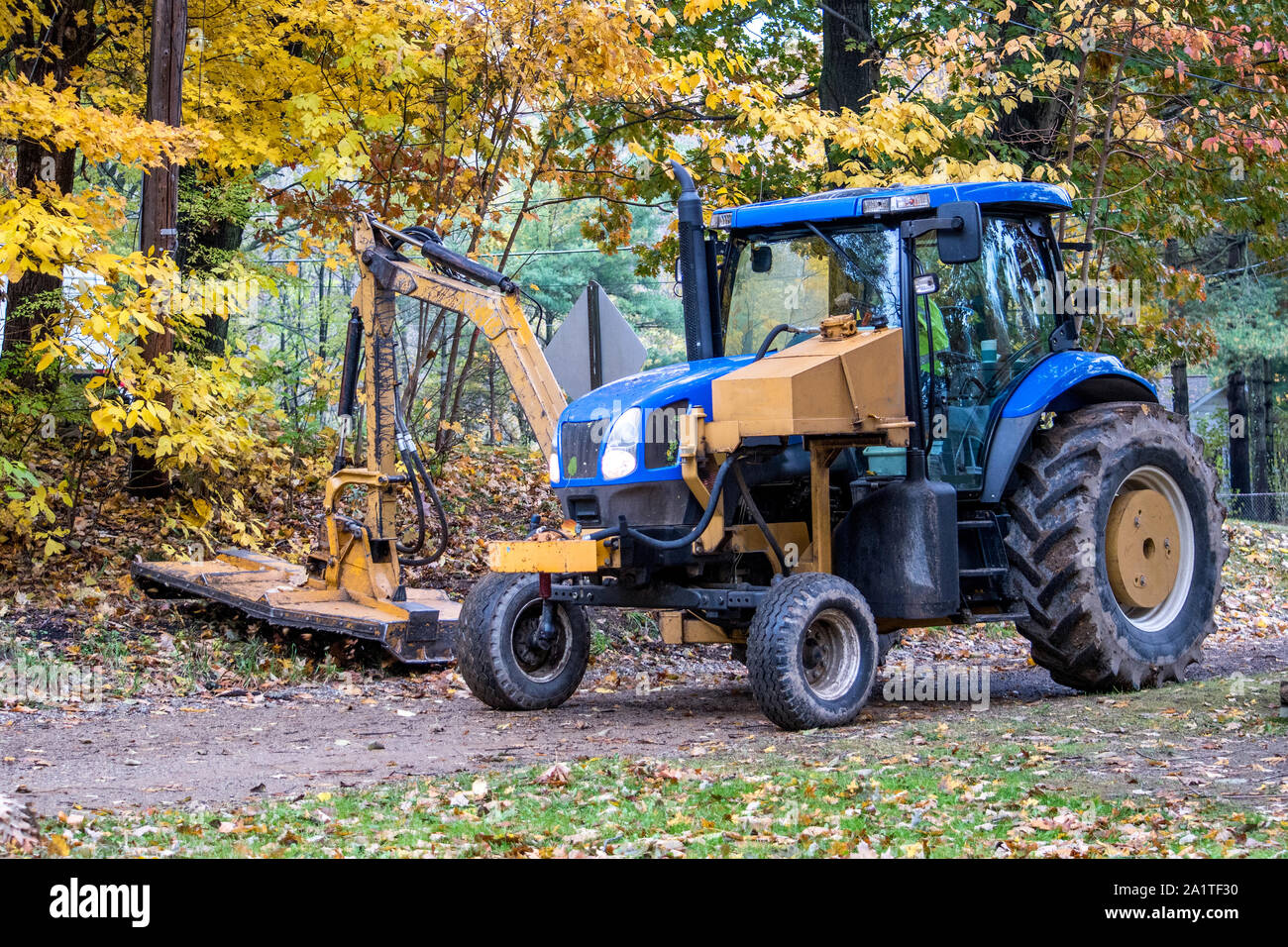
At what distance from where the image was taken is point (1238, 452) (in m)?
30.1

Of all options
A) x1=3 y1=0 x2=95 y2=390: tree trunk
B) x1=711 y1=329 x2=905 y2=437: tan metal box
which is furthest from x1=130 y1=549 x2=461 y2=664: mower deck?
x1=711 y1=329 x2=905 y2=437: tan metal box

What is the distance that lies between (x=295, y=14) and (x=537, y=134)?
9.48ft

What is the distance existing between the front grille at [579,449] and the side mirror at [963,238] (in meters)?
2.16

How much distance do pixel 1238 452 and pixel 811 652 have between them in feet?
83.5

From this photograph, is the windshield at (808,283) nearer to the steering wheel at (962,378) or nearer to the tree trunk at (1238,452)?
the steering wheel at (962,378)

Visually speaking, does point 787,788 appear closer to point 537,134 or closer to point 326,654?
point 326,654

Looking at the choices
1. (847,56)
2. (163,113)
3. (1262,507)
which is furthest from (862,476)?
(1262,507)

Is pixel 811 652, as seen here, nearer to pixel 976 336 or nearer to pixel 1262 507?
pixel 976 336

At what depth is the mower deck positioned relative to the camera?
9.73 meters

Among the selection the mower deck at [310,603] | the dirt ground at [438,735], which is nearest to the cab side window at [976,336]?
the dirt ground at [438,735]

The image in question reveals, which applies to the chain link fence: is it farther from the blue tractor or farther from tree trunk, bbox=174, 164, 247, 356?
tree trunk, bbox=174, 164, 247, 356

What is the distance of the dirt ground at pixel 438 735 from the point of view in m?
6.14

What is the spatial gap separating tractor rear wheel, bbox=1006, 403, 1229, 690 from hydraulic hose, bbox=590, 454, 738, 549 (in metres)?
2.00

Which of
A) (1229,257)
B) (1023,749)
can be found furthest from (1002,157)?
(1229,257)
